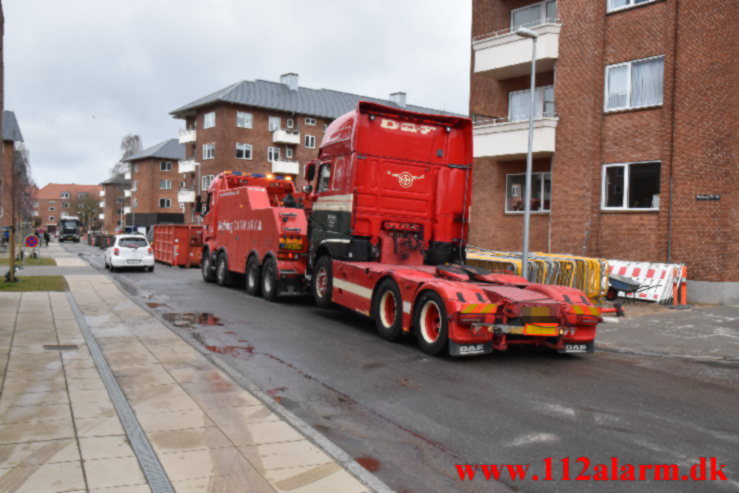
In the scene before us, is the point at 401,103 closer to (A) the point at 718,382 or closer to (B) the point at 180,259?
(B) the point at 180,259

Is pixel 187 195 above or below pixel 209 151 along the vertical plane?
below

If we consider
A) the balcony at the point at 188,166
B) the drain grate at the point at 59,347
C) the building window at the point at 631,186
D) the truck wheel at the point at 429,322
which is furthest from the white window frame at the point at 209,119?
the truck wheel at the point at 429,322

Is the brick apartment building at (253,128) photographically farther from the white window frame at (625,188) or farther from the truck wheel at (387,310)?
the truck wheel at (387,310)

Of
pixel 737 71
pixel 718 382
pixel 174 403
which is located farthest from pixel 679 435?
pixel 737 71

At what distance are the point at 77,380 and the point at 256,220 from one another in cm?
942

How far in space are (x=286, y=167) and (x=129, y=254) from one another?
37210mm

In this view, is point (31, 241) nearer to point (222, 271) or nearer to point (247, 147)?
point (222, 271)

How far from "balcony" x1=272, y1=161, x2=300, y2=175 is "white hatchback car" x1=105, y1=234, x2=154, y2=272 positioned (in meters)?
36.0

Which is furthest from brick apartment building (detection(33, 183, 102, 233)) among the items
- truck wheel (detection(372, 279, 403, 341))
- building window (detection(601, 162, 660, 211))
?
truck wheel (detection(372, 279, 403, 341))

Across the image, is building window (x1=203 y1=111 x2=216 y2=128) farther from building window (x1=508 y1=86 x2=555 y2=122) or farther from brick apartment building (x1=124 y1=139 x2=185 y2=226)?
building window (x1=508 y1=86 x2=555 y2=122)

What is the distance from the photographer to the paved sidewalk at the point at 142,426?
4.26 m

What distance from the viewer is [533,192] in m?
20.7

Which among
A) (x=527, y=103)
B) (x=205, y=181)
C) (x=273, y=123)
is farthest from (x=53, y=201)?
(x=527, y=103)

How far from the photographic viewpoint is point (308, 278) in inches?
550
